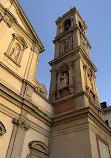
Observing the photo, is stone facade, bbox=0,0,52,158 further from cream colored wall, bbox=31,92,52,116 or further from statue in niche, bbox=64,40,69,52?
statue in niche, bbox=64,40,69,52

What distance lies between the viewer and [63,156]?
9078 millimetres

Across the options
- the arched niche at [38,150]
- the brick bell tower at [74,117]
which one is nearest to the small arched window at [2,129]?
the arched niche at [38,150]

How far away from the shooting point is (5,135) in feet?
24.3

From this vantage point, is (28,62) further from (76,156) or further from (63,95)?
(76,156)

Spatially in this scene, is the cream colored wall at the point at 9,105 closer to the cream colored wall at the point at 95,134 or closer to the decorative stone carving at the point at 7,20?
the cream colored wall at the point at 95,134

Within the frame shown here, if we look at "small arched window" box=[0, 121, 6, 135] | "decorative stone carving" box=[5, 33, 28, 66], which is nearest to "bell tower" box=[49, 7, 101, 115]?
"decorative stone carving" box=[5, 33, 28, 66]

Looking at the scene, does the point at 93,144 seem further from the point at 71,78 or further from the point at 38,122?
the point at 71,78

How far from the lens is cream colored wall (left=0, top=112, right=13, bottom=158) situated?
22.9 ft

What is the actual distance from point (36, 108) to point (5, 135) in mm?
2791

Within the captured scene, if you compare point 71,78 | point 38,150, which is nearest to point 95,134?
point 38,150

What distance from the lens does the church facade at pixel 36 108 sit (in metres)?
8.13

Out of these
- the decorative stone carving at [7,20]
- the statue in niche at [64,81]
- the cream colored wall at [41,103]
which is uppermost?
A: the decorative stone carving at [7,20]

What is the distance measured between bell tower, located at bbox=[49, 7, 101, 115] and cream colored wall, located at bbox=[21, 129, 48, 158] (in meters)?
2.20

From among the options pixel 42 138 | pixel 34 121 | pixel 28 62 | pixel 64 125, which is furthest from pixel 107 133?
pixel 28 62
